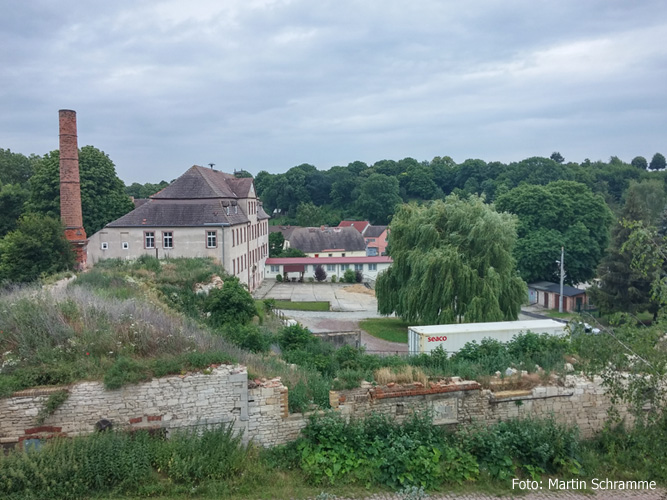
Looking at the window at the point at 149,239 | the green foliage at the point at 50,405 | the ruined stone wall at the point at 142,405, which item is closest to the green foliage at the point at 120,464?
the ruined stone wall at the point at 142,405

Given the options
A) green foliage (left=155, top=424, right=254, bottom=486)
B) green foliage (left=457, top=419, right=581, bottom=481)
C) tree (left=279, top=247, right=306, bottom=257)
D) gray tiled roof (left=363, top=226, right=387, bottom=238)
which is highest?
gray tiled roof (left=363, top=226, right=387, bottom=238)

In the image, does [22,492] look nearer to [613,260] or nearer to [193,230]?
[193,230]

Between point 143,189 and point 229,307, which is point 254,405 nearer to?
point 229,307

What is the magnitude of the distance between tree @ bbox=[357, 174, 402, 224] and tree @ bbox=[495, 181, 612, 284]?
120 ft

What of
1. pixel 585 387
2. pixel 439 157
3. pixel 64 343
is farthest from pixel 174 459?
pixel 439 157

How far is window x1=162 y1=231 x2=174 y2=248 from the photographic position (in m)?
31.6

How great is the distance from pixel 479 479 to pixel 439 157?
111600 millimetres

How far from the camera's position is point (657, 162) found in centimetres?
11838

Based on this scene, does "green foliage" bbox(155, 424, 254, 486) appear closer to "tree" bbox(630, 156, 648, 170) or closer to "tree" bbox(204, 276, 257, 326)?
"tree" bbox(204, 276, 257, 326)

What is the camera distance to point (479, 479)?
9.47m

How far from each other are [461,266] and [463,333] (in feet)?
15.2

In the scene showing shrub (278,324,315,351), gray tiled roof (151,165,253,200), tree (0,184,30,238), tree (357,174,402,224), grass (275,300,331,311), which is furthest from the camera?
tree (357,174,402,224)

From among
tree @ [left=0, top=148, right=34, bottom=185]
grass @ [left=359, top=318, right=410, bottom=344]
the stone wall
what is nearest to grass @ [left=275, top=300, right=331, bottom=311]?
grass @ [left=359, top=318, right=410, bottom=344]

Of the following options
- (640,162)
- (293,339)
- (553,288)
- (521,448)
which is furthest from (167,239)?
(640,162)
